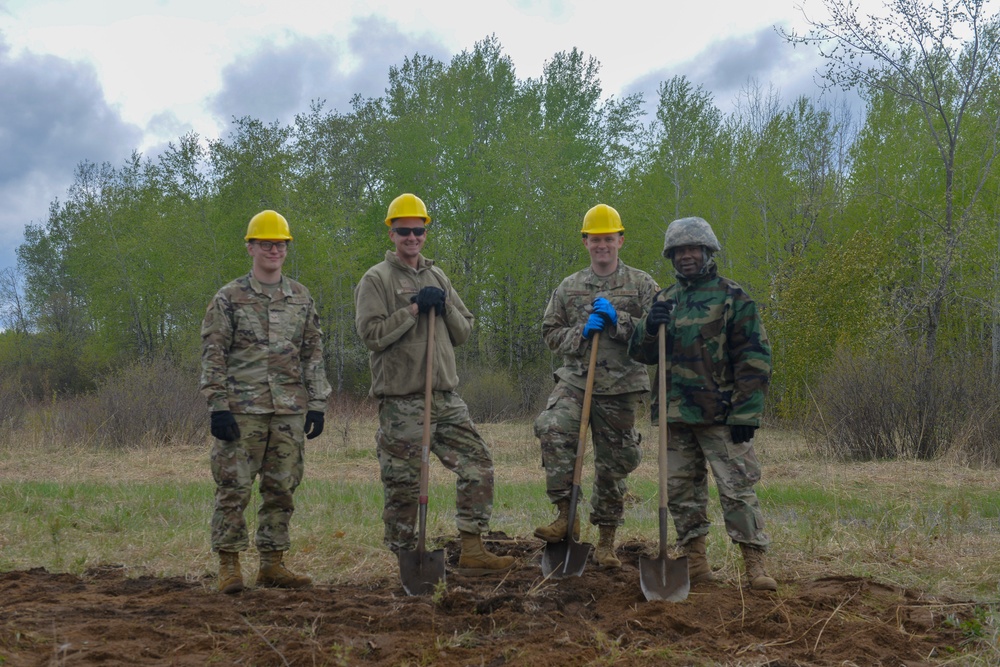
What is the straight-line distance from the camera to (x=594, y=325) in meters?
5.71

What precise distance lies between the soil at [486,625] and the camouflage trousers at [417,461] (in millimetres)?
409

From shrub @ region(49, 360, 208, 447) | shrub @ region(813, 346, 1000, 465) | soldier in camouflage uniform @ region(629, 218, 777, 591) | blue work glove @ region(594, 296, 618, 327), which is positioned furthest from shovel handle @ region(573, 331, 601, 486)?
shrub @ region(49, 360, 208, 447)

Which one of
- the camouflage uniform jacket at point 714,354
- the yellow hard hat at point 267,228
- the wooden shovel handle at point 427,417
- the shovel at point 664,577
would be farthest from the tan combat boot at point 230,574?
the camouflage uniform jacket at point 714,354

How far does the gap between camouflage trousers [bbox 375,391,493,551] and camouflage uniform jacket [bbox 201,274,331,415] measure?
0.53 m

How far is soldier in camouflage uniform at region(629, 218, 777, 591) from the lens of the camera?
16.8 feet

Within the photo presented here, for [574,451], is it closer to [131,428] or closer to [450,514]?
[450,514]

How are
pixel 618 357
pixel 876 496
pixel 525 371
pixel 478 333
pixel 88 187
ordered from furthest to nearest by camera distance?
pixel 88 187, pixel 478 333, pixel 525 371, pixel 876 496, pixel 618 357

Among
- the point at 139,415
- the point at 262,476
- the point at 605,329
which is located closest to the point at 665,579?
the point at 605,329

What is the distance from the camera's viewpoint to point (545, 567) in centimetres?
557

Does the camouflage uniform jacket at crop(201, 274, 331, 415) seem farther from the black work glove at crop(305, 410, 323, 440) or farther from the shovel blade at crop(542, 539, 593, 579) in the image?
the shovel blade at crop(542, 539, 593, 579)

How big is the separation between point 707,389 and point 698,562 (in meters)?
1.07

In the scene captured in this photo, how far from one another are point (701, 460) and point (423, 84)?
27948 millimetres

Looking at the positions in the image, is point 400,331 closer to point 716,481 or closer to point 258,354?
point 258,354

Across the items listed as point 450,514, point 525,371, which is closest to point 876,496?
point 450,514
